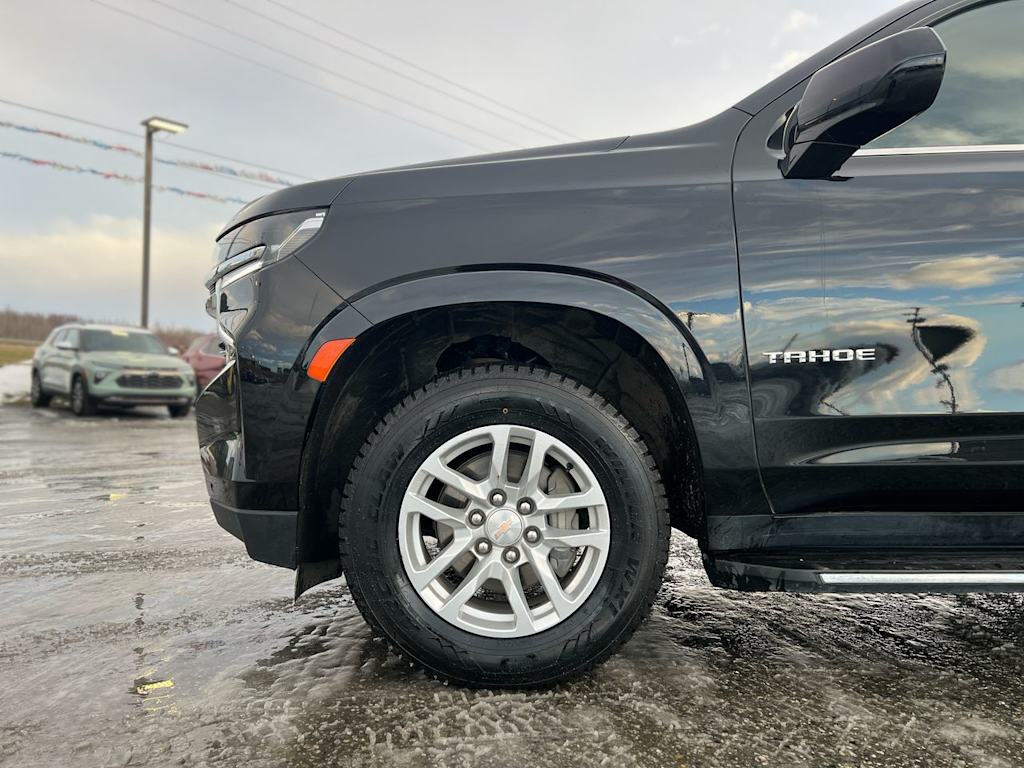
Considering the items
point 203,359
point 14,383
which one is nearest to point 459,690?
point 203,359

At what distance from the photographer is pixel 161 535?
375 cm

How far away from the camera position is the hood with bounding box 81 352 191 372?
464 inches

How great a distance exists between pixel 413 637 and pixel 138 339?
41.4 ft

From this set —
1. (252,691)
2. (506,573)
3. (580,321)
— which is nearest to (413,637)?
(506,573)

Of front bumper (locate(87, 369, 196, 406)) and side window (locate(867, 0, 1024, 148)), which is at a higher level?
side window (locate(867, 0, 1024, 148))

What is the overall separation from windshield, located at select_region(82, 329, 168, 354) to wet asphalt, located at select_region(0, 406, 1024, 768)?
10275 millimetres

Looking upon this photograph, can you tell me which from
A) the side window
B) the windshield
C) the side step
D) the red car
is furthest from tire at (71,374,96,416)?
the side window

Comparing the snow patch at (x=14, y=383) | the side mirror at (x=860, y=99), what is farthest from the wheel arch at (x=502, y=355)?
the snow patch at (x=14, y=383)

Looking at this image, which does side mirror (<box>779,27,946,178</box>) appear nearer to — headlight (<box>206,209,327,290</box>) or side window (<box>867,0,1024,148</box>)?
side window (<box>867,0,1024,148</box>)

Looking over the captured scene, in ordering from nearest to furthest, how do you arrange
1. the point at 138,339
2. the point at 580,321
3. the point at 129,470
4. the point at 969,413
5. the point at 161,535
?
1. the point at 969,413
2. the point at 580,321
3. the point at 161,535
4. the point at 129,470
5. the point at 138,339

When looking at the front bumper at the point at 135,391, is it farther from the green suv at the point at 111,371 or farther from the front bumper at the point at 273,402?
the front bumper at the point at 273,402

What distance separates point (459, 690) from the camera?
194 cm

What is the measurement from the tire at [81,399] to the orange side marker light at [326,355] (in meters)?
11.4

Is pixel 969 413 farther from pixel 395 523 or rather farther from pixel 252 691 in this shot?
pixel 252 691
